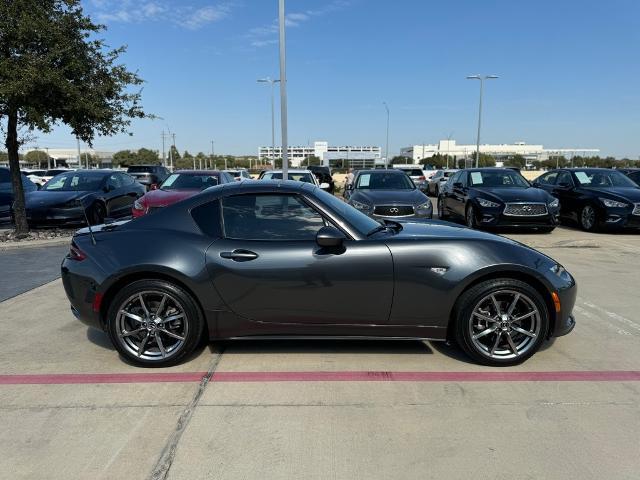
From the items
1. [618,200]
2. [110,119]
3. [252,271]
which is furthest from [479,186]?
[252,271]

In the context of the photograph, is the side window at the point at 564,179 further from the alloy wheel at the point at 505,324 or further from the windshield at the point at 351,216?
the windshield at the point at 351,216

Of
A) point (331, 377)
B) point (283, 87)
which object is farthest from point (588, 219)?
point (331, 377)

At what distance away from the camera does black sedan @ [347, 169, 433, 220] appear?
962 cm

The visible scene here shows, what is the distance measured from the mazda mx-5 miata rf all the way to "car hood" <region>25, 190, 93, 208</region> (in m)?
8.63

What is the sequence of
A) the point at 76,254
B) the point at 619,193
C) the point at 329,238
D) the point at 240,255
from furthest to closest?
the point at 619,193
the point at 76,254
the point at 240,255
the point at 329,238

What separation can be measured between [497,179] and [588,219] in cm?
239

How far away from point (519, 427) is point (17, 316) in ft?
16.6

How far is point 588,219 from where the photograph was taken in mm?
12039

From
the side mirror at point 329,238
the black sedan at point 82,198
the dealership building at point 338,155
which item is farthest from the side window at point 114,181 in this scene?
the dealership building at point 338,155

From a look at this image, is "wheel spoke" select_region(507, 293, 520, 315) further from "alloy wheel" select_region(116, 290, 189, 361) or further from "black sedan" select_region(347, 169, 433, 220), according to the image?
"black sedan" select_region(347, 169, 433, 220)

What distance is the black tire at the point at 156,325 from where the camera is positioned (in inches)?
152

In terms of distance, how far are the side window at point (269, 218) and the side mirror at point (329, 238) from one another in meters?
0.16

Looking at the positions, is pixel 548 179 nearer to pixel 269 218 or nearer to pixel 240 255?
pixel 269 218

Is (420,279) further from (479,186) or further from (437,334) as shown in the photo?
(479,186)
